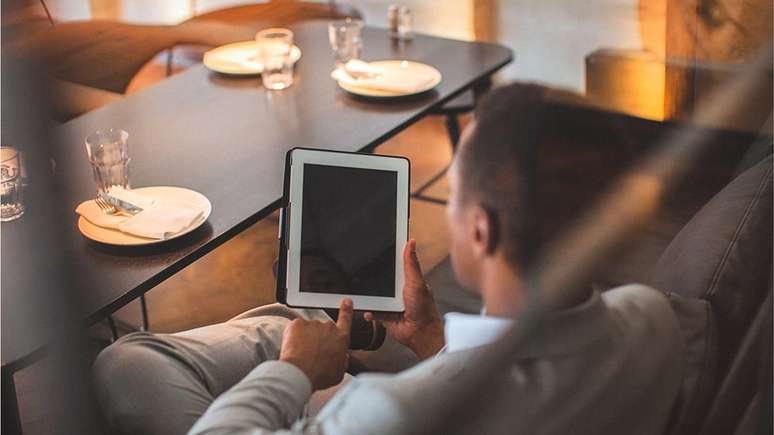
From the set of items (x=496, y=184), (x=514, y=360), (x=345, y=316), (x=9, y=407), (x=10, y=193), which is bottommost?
(x=9, y=407)

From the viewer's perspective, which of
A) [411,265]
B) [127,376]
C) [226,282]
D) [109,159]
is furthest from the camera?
[226,282]

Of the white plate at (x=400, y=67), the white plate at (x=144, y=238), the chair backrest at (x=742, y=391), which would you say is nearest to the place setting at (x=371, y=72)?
the white plate at (x=400, y=67)

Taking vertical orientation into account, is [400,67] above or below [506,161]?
below

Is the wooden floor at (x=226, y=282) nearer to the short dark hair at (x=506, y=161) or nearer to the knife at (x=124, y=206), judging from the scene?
the knife at (x=124, y=206)

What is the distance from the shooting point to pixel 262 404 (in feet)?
3.37

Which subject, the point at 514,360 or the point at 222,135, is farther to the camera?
the point at 222,135

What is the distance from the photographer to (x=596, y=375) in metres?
0.94

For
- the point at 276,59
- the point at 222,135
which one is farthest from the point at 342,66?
the point at 222,135

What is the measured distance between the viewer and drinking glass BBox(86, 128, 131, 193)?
165cm

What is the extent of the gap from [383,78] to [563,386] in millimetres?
1429

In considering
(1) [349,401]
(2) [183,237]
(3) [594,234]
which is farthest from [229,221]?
(3) [594,234]

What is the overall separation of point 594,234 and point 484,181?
0.83 ft

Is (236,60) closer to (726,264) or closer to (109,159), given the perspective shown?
(109,159)

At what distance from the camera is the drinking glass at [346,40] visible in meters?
2.34
